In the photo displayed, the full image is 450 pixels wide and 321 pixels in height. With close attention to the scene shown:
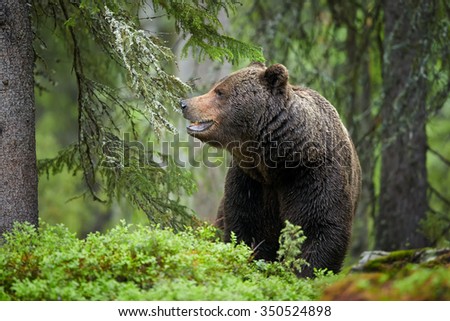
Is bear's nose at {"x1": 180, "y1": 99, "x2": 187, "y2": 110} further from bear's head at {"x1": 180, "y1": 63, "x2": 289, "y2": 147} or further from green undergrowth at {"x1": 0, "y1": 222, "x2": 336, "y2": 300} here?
green undergrowth at {"x1": 0, "y1": 222, "x2": 336, "y2": 300}

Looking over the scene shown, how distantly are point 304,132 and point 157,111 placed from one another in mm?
1594

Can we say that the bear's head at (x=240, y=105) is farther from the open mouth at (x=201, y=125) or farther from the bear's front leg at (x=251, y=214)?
the bear's front leg at (x=251, y=214)

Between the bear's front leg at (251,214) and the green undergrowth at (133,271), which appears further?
the bear's front leg at (251,214)

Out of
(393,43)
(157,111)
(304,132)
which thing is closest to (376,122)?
(393,43)

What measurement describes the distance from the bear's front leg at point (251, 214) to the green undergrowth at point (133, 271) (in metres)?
1.56

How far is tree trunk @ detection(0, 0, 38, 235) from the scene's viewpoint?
6.61 meters

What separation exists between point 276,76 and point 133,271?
110 inches

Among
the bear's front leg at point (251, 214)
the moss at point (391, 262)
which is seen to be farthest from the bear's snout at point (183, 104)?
the moss at point (391, 262)

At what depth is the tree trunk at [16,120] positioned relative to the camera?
6613 mm

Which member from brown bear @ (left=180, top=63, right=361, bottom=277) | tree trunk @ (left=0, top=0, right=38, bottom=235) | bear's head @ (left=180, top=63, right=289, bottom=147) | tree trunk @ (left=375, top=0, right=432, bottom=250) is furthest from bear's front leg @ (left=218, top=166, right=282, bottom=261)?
tree trunk @ (left=375, top=0, right=432, bottom=250)

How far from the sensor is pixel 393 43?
11453mm

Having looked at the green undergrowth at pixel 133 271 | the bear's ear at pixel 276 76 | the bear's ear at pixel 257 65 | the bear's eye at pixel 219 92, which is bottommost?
the green undergrowth at pixel 133 271

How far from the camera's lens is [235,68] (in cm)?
1297

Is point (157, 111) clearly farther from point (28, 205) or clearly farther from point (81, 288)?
point (81, 288)
